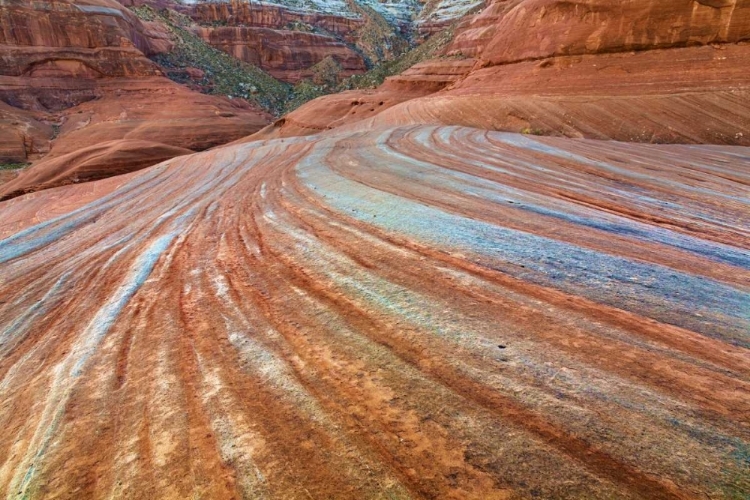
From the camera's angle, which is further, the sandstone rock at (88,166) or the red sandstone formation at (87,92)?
the red sandstone formation at (87,92)

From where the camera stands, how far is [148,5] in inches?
1828

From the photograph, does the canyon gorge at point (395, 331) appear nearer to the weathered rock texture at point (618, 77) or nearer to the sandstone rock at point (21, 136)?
the weathered rock texture at point (618, 77)

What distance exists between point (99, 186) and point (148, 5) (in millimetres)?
48651

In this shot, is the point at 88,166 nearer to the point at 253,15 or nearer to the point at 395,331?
the point at 395,331

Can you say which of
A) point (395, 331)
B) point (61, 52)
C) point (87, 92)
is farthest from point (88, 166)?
point (61, 52)

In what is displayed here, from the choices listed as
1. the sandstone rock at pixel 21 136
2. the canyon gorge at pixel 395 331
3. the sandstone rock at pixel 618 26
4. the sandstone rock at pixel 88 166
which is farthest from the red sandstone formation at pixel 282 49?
the canyon gorge at pixel 395 331

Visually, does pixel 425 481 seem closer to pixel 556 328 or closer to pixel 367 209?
pixel 556 328

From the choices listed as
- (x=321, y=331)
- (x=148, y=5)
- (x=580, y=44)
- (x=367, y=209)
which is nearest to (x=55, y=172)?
(x=367, y=209)

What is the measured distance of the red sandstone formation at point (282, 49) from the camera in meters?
48.8

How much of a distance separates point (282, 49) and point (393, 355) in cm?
5583

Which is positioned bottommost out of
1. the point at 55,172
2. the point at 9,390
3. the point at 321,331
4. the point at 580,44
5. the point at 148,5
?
the point at 55,172

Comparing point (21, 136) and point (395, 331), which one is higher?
point (395, 331)

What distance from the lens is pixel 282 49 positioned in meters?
50.3

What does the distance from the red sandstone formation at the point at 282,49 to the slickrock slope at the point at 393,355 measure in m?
52.0
